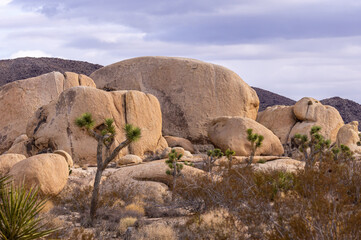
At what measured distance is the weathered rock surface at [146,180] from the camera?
556 inches

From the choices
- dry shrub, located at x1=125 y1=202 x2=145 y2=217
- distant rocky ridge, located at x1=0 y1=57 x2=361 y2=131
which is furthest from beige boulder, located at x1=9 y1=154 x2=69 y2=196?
distant rocky ridge, located at x1=0 y1=57 x2=361 y2=131

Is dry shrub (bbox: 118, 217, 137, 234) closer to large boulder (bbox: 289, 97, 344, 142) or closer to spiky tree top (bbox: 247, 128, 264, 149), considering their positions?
spiky tree top (bbox: 247, 128, 264, 149)

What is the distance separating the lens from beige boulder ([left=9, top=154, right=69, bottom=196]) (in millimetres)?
12039

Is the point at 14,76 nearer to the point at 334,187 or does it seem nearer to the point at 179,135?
the point at 179,135

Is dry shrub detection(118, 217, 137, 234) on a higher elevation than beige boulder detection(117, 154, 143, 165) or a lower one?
higher

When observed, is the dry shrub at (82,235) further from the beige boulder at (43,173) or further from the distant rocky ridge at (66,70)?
the distant rocky ridge at (66,70)

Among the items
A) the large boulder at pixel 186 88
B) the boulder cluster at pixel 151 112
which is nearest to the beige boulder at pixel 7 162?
the boulder cluster at pixel 151 112

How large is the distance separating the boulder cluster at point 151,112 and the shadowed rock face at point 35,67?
130ft

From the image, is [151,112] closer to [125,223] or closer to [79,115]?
[79,115]

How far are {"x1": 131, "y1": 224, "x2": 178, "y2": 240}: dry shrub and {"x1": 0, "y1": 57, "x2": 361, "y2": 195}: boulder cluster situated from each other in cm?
943

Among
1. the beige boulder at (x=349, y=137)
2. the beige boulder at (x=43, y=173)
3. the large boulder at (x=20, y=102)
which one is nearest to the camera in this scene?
the beige boulder at (x=43, y=173)

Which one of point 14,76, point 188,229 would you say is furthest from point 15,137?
point 14,76

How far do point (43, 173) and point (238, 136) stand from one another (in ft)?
44.8

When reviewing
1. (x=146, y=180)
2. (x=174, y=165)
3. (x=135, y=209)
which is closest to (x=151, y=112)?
(x=146, y=180)
